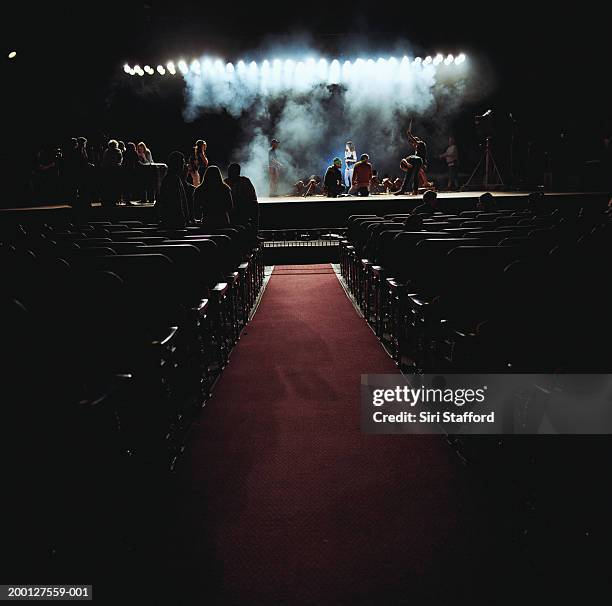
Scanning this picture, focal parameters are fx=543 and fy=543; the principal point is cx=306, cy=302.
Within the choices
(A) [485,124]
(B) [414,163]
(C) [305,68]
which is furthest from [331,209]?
(C) [305,68]

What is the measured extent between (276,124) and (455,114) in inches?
221

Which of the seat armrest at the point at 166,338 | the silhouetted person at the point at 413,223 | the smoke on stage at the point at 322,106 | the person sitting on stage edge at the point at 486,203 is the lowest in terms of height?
the seat armrest at the point at 166,338

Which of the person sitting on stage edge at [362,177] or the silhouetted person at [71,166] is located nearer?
the silhouetted person at [71,166]

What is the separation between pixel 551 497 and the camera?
2.29 meters

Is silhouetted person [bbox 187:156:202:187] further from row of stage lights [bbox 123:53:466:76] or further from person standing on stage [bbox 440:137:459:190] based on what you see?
person standing on stage [bbox 440:137:459:190]

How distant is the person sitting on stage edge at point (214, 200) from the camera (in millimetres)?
6242

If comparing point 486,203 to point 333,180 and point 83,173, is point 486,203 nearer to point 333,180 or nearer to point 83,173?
point 333,180

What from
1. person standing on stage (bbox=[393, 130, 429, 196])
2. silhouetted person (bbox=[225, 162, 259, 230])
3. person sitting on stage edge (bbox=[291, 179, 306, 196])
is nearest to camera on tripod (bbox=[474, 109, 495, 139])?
person standing on stage (bbox=[393, 130, 429, 196])

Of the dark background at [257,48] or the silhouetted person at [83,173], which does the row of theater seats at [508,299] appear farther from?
the dark background at [257,48]

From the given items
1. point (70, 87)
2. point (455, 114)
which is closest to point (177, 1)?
point (70, 87)

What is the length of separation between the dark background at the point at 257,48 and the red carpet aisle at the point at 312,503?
839 cm

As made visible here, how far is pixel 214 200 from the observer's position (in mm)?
6258

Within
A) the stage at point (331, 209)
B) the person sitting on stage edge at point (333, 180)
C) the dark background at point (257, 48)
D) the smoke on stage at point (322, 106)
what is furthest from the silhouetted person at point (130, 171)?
the smoke on stage at point (322, 106)

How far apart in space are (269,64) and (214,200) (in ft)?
34.7
